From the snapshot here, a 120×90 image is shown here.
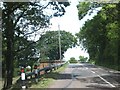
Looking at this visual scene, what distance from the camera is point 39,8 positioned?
28531 mm

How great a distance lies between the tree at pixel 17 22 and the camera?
85.9 ft

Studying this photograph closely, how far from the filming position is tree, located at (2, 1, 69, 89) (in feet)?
85.9

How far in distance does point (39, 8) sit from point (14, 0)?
3772 millimetres

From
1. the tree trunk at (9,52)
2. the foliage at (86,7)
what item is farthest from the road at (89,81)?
the foliage at (86,7)

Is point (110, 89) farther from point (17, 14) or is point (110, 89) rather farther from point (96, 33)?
point (96, 33)

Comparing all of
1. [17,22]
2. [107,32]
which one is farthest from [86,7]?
[107,32]

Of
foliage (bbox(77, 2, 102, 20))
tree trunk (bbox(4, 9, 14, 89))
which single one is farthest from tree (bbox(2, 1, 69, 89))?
foliage (bbox(77, 2, 102, 20))

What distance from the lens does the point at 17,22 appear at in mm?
28516

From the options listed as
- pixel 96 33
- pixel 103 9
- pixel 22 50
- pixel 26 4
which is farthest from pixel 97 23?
pixel 26 4

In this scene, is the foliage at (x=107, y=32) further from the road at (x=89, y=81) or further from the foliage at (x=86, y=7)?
the road at (x=89, y=81)

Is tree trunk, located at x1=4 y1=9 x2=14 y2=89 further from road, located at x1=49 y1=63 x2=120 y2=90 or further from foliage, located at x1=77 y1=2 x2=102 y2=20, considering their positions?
foliage, located at x1=77 y1=2 x2=102 y2=20

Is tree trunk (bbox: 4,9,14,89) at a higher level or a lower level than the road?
higher

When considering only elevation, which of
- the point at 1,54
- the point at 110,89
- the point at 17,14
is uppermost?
the point at 17,14

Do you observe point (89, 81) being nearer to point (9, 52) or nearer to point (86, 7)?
point (9, 52)
